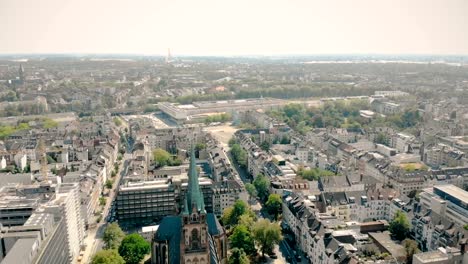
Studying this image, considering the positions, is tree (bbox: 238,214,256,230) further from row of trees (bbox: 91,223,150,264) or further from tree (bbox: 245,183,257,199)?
tree (bbox: 245,183,257,199)

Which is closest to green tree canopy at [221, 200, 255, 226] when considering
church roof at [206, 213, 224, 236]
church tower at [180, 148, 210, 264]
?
church roof at [206, 213, 224, 236]

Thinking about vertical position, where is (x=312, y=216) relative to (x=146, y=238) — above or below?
above

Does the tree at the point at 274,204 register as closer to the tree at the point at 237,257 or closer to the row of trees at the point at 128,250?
the tree at the point at 237,257

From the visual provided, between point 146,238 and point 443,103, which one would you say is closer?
point 146,238

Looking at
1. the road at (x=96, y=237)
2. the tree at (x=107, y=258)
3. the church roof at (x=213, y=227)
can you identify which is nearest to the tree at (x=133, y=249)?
the tree at (x=107, y=258)

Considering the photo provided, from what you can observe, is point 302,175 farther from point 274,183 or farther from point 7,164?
point 7,164

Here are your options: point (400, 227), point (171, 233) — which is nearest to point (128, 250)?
point (171, 233)

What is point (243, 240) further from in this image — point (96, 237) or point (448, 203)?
point (448, 203)

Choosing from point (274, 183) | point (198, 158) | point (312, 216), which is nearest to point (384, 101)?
point (198, 158)

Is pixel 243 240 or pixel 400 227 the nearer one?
pixel 243 240
